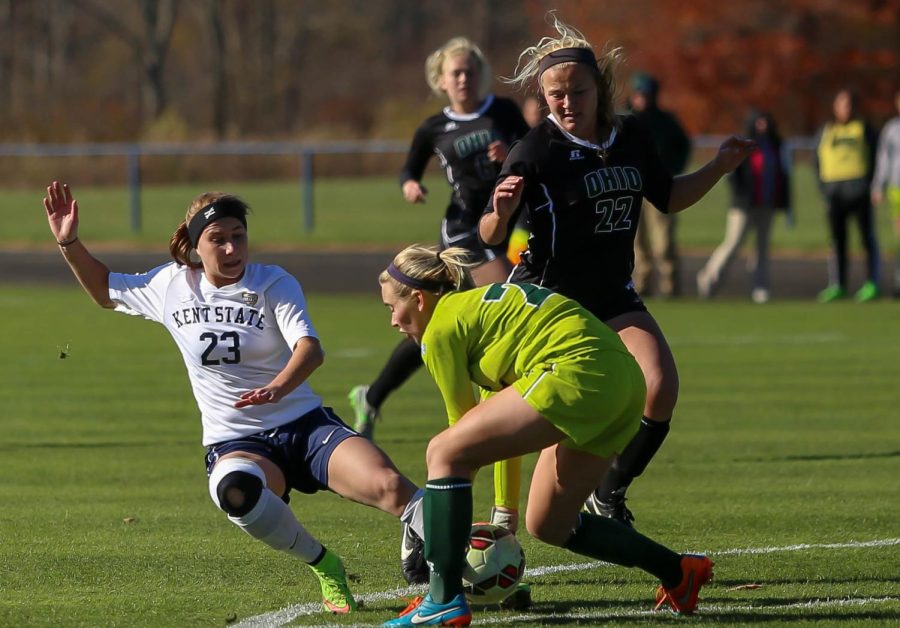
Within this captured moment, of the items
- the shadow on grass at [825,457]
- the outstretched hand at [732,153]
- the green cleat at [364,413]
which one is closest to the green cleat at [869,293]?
the shadow on grass at [825,457]

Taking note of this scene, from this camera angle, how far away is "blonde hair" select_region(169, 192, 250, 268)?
20.0 feet

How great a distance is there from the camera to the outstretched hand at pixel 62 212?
6.36 m

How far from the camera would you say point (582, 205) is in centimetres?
660

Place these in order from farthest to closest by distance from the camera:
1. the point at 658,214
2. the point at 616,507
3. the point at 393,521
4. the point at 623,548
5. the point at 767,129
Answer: the point at 767,129 → the point at 658,214 → the point at 393,521 → the point at 616,507 → the point at 623,548

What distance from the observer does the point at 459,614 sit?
5266mm

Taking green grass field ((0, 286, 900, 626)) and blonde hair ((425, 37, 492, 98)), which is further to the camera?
blonde hair ((425, 37, 492, 98))

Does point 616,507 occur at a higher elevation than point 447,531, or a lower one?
lower

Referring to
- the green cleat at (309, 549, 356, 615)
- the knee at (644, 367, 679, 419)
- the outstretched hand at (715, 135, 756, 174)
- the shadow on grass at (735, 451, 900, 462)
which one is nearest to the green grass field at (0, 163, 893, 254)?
the shadow on grass at (735, 451, 900, 462)

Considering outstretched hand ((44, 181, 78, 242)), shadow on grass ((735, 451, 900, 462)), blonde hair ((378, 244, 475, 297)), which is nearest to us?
blonde hair ((378, 244, 475, 297))

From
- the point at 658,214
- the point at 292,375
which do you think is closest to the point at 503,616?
the point at 292,375

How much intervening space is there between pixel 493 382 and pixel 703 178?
205 cm

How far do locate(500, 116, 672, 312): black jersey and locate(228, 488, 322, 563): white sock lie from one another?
160 centimetres

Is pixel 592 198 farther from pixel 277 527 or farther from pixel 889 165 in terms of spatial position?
pixel 889 165

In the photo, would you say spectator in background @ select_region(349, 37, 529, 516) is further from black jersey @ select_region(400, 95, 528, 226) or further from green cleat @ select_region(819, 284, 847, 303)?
green cleat @ select_region(819, 284, 847, 303)
